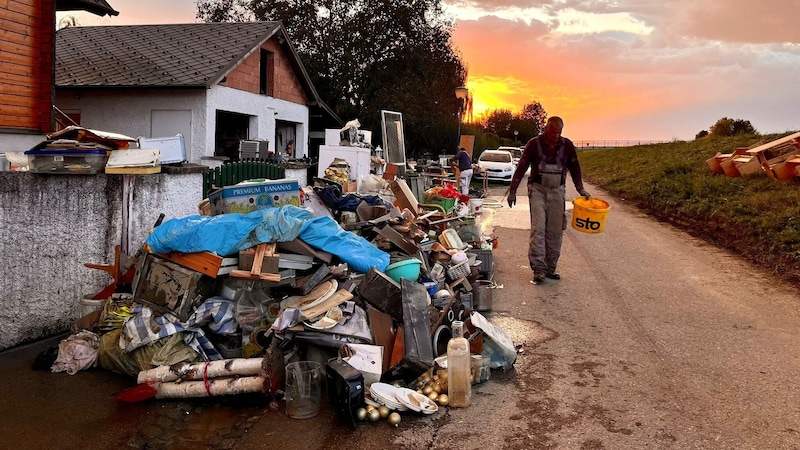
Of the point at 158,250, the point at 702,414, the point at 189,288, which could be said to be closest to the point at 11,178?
the point at 158,250

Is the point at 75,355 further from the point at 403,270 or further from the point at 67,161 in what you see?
the point at 403,270

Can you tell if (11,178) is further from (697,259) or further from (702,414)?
(697,259)

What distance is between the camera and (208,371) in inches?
180

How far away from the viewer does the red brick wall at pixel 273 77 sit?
1812 cm

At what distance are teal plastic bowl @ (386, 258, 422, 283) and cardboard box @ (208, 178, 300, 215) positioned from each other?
1.60 m

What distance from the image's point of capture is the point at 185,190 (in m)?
7.07

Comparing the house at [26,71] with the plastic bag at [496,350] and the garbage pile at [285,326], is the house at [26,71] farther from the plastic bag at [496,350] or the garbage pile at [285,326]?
the plastic bag at [496,350]

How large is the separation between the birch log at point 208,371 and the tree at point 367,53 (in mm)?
27665

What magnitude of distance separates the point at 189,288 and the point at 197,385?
3.13 ft

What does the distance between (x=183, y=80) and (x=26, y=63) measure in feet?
22.8

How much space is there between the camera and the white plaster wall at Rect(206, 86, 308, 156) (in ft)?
54.8

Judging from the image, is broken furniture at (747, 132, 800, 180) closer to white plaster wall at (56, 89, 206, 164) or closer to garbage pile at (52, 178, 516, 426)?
garbage pile at (52, 178, 516, 426)

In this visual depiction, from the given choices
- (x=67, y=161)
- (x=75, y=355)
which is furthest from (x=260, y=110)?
(x=75, y=355)

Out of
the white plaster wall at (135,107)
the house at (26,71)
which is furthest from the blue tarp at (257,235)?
the white plaster wall at (135,107)
